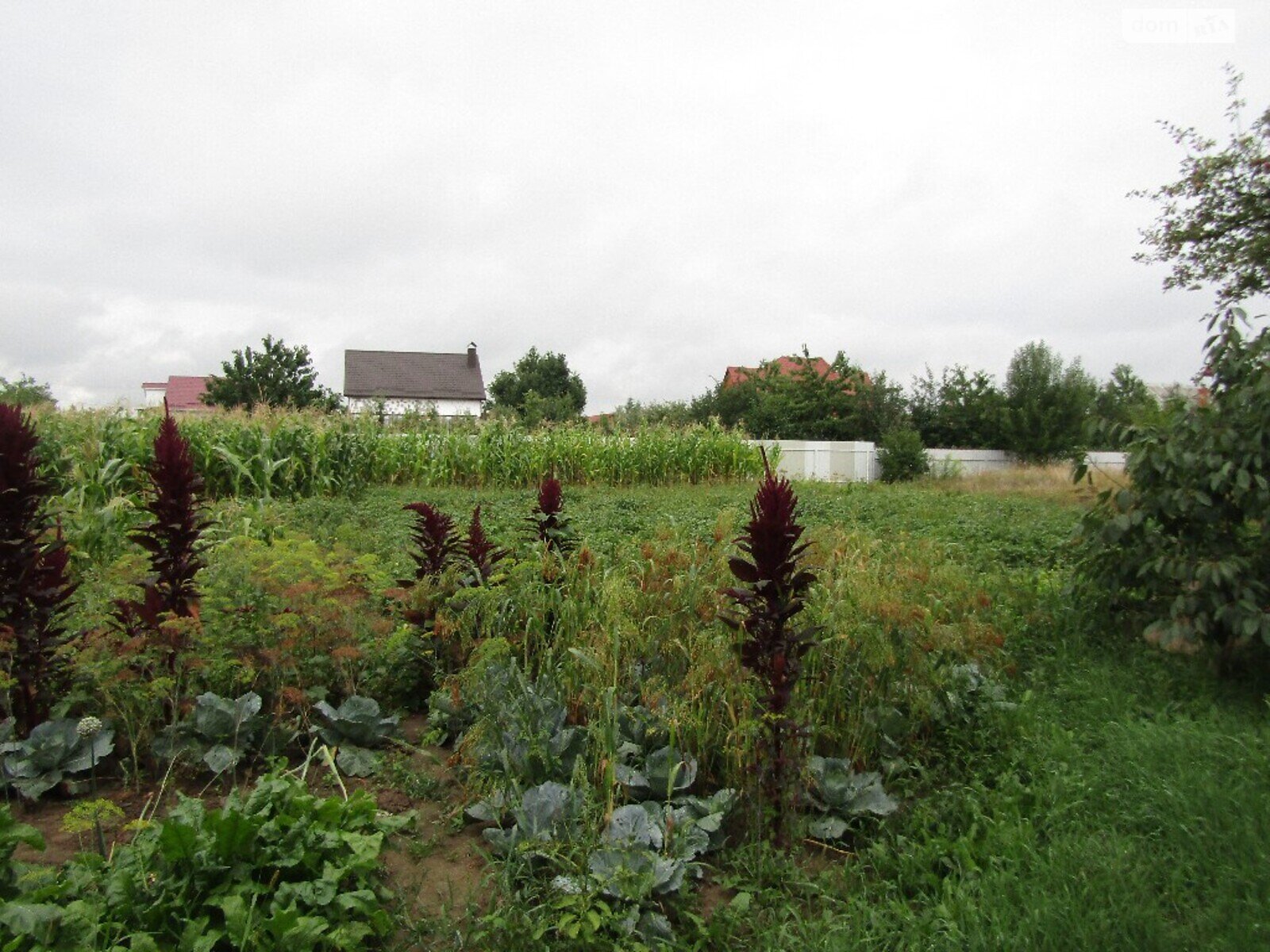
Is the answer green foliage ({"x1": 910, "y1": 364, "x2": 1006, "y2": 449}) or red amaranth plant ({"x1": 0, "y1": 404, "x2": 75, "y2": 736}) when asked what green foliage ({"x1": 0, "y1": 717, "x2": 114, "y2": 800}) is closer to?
red amaranth plant ({"x1": 0, "y1": 404, "x2": 75, "y2": 736})

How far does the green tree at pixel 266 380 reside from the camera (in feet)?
116

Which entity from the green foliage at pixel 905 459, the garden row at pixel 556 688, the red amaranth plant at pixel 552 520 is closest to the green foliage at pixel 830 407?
the green foliage at pixel 905 459

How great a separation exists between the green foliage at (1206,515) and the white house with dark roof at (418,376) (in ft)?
142

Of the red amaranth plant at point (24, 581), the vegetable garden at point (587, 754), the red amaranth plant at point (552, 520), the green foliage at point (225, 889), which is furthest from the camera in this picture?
the red amaranth plant at point (552, 520)

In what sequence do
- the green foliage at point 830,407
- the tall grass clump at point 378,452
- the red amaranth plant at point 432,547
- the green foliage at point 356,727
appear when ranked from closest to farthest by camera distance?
the green foliage at point 356,727 → the red amaranth plant at point 432,547 → the tall grass clump at point 378,452 → the green foliage at point 830,407

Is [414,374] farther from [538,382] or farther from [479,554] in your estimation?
[479,554]

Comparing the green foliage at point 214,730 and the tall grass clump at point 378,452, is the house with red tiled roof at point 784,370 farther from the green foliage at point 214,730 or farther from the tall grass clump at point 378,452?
the green foliage at point 214,730

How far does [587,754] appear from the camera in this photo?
271 cm

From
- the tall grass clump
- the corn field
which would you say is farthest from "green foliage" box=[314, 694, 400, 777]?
the tall grass clump

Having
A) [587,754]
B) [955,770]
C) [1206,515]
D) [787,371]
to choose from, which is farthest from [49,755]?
[787,371]

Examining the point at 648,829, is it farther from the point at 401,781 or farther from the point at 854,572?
the point at 854,572

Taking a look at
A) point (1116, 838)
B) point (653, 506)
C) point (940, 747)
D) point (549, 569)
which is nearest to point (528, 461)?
point (653, 506)

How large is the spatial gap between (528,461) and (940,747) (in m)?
11.1

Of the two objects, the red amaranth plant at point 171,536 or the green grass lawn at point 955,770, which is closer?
the green grass lawn at point 955,770
